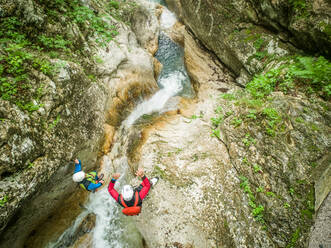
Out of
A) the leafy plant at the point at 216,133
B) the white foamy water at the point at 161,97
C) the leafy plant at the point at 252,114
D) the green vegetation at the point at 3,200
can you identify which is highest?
the leafy plant at the point at 252,114

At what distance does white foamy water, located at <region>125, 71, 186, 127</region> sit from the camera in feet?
28.7

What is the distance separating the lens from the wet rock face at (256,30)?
575 cm

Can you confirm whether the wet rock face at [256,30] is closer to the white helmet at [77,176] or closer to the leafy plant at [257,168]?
the leafy plant at [257,168]

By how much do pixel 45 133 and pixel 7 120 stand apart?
96cm

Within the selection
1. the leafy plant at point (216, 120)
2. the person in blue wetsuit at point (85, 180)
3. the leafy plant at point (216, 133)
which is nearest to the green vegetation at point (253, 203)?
the leafy plant at point (216, 133)

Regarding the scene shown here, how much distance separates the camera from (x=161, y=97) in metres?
10.1

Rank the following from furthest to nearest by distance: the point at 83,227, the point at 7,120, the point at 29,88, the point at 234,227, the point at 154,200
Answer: the point at 83,227, the point at 154,200, the point at 29,88, the point at 234,227, the point at 7,120

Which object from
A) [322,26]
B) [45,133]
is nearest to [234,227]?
[45,133]

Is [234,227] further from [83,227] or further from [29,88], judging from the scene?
[29,88]

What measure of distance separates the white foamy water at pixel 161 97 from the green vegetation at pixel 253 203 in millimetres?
5525

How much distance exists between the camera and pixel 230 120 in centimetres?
593

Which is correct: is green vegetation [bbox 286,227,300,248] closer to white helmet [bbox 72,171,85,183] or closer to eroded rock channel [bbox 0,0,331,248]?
eroded rock channel [bbox 0,0,331,248]

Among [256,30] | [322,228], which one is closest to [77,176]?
[322,228]

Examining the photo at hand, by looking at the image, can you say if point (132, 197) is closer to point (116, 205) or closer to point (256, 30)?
point (116, 205)
